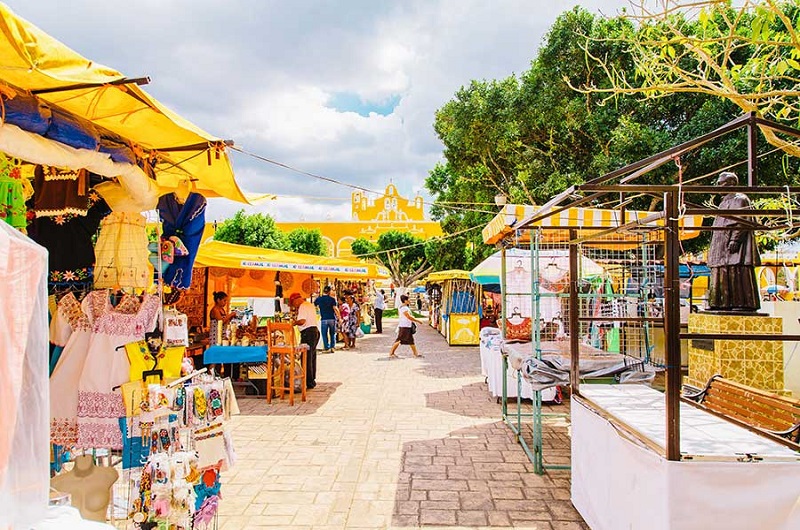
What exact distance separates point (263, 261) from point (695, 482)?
7903 mm

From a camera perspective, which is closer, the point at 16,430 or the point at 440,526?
the point at 16,430

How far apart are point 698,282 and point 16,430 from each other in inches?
702

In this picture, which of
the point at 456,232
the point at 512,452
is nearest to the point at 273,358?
the point at 512,452

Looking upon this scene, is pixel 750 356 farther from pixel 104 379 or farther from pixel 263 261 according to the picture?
pixel 263 261

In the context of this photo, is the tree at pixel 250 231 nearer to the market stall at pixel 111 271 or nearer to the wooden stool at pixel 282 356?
the wooden stool at pixel 282 356

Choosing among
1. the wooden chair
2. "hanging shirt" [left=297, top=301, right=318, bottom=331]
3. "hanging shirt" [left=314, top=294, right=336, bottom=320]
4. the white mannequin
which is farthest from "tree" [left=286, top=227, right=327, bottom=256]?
the wooden chair

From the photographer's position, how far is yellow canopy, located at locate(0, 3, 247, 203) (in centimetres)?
223

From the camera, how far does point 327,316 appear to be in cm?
1445

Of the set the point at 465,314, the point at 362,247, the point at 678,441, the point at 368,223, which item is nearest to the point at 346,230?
the point at 368,223

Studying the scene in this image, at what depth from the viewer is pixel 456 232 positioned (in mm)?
20469

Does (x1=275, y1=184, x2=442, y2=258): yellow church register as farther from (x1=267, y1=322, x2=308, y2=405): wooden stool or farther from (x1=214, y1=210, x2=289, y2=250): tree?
(x1=267, y1=322, x2=308, y2=405): wooden stool

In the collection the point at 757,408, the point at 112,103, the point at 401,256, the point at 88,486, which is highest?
the point at 401,256

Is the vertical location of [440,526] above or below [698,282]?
below

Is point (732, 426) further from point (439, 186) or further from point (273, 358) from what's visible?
point (439, 186)
